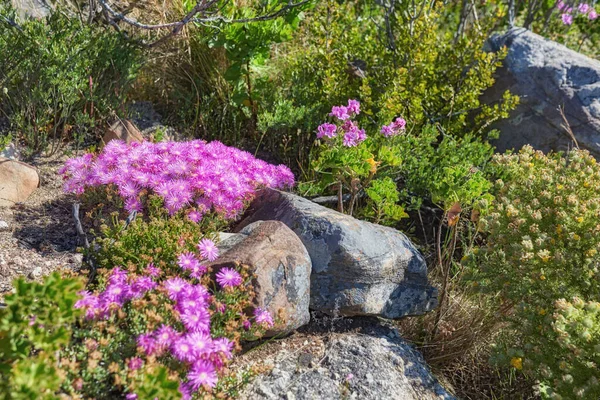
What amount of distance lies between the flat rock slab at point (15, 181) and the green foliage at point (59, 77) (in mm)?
376

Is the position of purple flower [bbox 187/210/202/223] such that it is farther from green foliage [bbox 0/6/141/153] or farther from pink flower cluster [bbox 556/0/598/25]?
pink flower cluster [bbox 556/0/598/25]

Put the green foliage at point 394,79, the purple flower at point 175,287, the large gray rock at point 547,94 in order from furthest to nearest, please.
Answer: the large gray rock at point 547,94
the green foliage at point 394,79
the purple flower at point 175,287

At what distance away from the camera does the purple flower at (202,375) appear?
84.8 inches

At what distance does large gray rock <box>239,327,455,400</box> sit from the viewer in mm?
2736

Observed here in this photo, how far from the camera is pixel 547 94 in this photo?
5094 millimetres

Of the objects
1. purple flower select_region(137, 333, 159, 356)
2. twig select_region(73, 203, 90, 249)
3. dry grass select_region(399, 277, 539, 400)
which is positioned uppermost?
purple flower select_region(137, 333, 159, 356)

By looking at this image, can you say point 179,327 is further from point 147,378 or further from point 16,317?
point 16,317

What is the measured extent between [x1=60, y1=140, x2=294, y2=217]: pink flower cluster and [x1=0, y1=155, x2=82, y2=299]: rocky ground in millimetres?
217

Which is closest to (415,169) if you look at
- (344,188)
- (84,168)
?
(344,188)

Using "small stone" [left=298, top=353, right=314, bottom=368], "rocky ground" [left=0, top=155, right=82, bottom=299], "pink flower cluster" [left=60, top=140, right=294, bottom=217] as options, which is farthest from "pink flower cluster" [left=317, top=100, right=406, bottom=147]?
"rocky ground" [left=0, top=155, right=82, bottom=299]

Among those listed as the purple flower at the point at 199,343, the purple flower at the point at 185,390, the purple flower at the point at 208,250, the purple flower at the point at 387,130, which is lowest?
the purple flower at the point at 185,390

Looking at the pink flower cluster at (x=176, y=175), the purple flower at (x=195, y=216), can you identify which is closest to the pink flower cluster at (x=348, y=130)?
the pink flower cluster at (x=176, y=175)

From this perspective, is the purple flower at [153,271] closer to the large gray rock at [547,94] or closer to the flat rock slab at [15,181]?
the flat rock slab at [15,181]

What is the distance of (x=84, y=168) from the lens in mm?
3627
